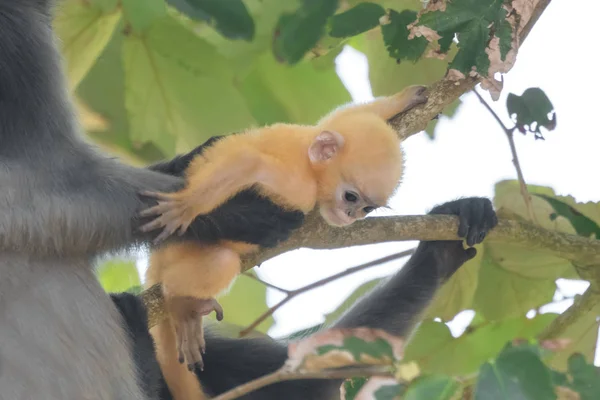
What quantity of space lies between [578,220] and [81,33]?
123 cm

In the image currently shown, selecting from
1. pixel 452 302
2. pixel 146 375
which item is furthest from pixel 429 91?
pixel 146 375

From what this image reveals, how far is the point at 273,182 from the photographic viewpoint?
188 centimetres

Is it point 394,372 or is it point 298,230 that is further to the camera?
point 298,230

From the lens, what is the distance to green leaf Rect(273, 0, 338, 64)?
1920 mm

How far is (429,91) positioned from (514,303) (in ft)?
2.04

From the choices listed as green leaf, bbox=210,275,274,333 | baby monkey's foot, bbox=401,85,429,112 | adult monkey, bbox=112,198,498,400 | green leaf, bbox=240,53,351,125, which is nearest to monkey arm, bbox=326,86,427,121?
baby monkey's foot, bbox=401,85,429,112

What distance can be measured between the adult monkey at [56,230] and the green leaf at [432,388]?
2.56ft

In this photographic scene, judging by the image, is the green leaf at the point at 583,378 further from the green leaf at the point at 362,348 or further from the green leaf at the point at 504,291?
the green leaf at the point at 504,291

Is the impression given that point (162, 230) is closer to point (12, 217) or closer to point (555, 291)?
point (12, 217)

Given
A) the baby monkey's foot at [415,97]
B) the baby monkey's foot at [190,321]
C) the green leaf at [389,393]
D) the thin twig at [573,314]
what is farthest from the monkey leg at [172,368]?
the green leaf at [389,393]

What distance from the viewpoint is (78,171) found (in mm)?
1962

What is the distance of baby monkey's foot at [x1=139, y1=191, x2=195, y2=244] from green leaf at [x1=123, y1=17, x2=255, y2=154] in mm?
450

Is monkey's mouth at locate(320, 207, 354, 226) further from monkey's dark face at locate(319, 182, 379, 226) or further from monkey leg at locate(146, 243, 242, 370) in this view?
monkey leg at locate(146, 243, 242, 370)

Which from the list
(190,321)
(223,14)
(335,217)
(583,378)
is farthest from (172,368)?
(583,378)
